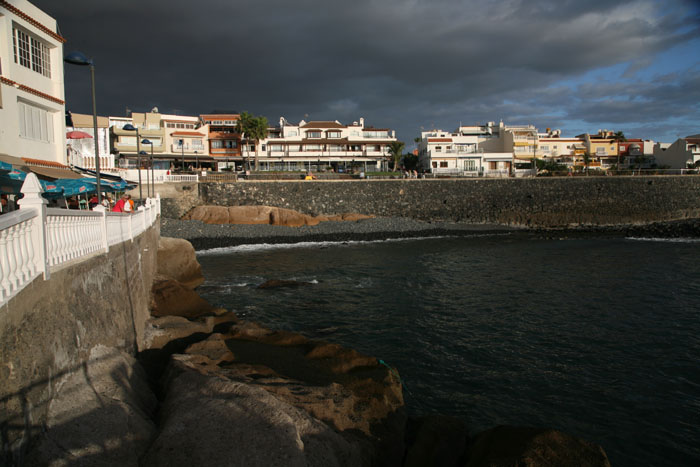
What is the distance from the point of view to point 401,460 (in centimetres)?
691

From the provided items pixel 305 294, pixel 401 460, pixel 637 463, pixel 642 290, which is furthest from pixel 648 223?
pixel 401 460

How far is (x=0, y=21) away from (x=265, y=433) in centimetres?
2258

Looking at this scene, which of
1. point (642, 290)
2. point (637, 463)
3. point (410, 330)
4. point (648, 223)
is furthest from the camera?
point (648, 223)

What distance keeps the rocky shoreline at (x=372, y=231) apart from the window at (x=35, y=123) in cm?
1345

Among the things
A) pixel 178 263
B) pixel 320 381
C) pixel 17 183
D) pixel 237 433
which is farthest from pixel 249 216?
pixel 237 433

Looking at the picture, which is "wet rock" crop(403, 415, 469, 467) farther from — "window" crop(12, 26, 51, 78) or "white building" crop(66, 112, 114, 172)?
"window" crop(12, 26, 51, 78)

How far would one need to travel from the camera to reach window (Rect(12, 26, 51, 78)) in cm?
2008

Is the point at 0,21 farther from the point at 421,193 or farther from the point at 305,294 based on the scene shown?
the point at 421,193

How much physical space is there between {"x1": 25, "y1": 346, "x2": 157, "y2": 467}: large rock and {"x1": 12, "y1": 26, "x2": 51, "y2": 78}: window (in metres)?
20.5

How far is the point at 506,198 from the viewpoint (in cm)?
5075

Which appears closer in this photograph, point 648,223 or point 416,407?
point 416,407

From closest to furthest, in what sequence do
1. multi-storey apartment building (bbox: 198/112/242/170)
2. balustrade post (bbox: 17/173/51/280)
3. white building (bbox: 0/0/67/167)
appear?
balustrade post (bbox: 17/173/51/280) < white building (bbox: 0/0/67/167) < multi-storey apartment building (bbox: 198/112/242/170)

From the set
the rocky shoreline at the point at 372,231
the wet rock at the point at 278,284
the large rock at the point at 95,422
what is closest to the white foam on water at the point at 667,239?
the rocky shoreline at the point at 372,231

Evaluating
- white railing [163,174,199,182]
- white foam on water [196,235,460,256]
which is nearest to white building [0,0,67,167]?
white foam on water [196,235,460,256]
